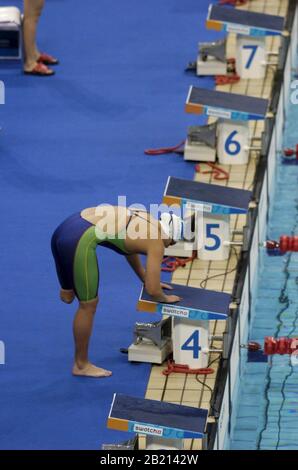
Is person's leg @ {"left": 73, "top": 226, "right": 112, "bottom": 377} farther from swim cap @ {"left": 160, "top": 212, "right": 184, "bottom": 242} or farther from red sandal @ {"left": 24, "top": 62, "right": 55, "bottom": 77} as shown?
red sandal @ {"left": 24, "top": 62, "right": 55, "bottom": 77}

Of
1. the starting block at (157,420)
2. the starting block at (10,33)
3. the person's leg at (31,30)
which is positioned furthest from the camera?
the starting block at (10,33)

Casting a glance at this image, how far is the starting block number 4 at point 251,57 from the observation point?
48.5ft

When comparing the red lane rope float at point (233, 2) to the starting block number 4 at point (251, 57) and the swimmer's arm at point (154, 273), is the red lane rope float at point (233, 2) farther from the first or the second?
the swimmer's arm at point (154, 273)

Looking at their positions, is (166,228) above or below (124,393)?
above

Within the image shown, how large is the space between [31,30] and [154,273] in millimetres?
4338

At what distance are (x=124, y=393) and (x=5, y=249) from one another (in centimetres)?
202

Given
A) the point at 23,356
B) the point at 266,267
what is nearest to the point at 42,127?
the point at 266,267

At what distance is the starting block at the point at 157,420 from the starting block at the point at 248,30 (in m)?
5.10

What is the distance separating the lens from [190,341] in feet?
36.3

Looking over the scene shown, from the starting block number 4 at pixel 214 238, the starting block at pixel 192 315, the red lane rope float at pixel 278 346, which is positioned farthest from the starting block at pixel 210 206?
the red lane rope float at pixel 278 346

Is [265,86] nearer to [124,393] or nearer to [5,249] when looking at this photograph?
[5,249]

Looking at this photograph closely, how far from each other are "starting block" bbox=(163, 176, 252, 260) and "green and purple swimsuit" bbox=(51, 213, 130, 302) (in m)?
1.27
